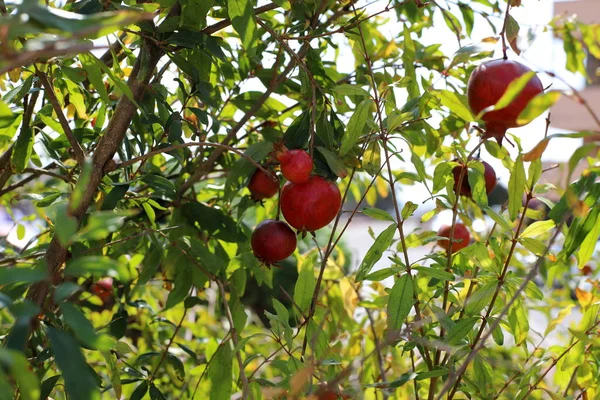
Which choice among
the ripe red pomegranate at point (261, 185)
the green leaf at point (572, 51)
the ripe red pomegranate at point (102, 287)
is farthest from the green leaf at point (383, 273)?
the green leaf at point (572, 51)

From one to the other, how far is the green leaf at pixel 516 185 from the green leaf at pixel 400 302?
16cm

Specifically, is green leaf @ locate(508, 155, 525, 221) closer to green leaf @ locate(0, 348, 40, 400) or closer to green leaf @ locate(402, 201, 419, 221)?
green leaf @ locate(402, 201, 419, 221)

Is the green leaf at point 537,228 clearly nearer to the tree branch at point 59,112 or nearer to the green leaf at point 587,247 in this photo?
the green leaf at point 587,247

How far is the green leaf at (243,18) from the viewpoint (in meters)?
0.85

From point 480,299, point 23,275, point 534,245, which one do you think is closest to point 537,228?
point 534,245

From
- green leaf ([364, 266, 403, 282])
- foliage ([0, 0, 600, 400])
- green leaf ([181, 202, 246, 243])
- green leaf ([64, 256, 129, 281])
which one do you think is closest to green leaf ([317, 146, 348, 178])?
foliage ([0, 0, 600, 400])

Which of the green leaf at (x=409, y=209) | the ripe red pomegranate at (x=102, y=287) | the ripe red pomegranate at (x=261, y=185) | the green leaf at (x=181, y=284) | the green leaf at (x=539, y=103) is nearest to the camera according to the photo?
the green leaf at (x=539, y=103)

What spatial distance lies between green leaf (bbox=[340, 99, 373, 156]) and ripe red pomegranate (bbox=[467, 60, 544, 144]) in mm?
145

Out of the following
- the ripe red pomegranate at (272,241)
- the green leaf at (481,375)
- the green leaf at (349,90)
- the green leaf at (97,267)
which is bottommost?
the green leaf at (97,267)

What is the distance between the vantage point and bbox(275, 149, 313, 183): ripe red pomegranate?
90 cm

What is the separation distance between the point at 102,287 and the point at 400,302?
70 cm

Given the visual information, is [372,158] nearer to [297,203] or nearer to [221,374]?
[297,203]

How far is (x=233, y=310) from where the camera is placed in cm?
125

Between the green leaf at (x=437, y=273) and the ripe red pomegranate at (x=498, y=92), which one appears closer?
the ripe red pomegranate at (x=498, y=92)
